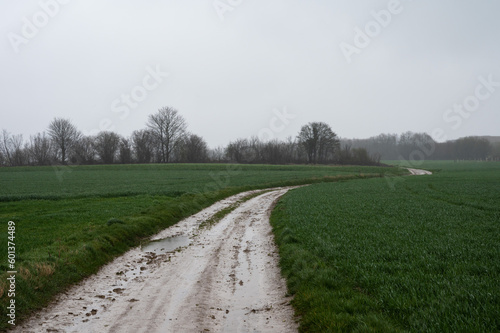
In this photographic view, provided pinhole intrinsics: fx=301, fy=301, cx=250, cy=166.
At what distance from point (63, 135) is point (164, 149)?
33416mm

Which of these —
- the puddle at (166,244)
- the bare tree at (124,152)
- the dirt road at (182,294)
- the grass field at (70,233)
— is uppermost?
the bare tree at (124,152)

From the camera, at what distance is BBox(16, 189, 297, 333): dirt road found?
702 cm

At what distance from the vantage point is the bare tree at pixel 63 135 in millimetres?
101750

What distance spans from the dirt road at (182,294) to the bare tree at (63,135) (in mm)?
104964

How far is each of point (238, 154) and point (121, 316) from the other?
10183cm

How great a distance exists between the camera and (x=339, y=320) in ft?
20.7

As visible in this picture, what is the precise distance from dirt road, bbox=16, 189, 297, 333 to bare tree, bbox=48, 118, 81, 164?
105 metres

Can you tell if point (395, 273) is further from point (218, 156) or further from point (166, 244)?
point (218, 156)

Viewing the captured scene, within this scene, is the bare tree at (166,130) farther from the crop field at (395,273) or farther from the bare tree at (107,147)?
the crop field at (395,273)

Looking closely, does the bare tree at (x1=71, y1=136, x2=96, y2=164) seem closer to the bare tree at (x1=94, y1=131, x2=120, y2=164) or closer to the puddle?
the bare tree at (x1=94, y1=131, x2=120, y2=164)

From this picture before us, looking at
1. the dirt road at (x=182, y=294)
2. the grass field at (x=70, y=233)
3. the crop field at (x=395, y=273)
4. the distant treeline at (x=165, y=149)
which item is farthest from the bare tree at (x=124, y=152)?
the crop field at (x=395, y=273)

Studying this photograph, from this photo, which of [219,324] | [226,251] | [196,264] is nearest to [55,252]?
[196,264]

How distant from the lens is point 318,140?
347ft

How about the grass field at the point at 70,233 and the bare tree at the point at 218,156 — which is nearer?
the grass field at the point at 70,233
